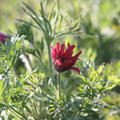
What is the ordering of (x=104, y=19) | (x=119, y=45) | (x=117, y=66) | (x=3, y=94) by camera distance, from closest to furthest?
1. (x=3, y=94)
2. (x=117, y=66)
3. (x=119, y=45)
4. (x=104, y=19)

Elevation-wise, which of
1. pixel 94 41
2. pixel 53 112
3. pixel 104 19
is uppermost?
pixel 104 19

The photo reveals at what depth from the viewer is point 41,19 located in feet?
3.98

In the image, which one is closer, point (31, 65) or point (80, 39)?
point (31, 65)

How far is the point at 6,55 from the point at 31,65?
0.36m

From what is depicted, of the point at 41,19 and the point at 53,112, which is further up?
the point at 41,19

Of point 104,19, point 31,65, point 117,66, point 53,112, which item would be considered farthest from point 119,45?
point 53,112

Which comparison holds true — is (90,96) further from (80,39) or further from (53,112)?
(80,39)

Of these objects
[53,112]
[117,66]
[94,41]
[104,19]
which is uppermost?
[104,19]

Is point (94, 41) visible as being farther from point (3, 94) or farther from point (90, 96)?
point (3, 94)

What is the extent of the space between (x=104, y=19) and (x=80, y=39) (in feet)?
0.98

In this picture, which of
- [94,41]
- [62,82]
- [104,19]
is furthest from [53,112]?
[104,19]

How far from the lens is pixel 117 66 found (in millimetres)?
1402

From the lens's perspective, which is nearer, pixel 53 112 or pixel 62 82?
pixel 53 112

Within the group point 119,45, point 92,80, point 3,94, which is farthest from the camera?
point 119,45
